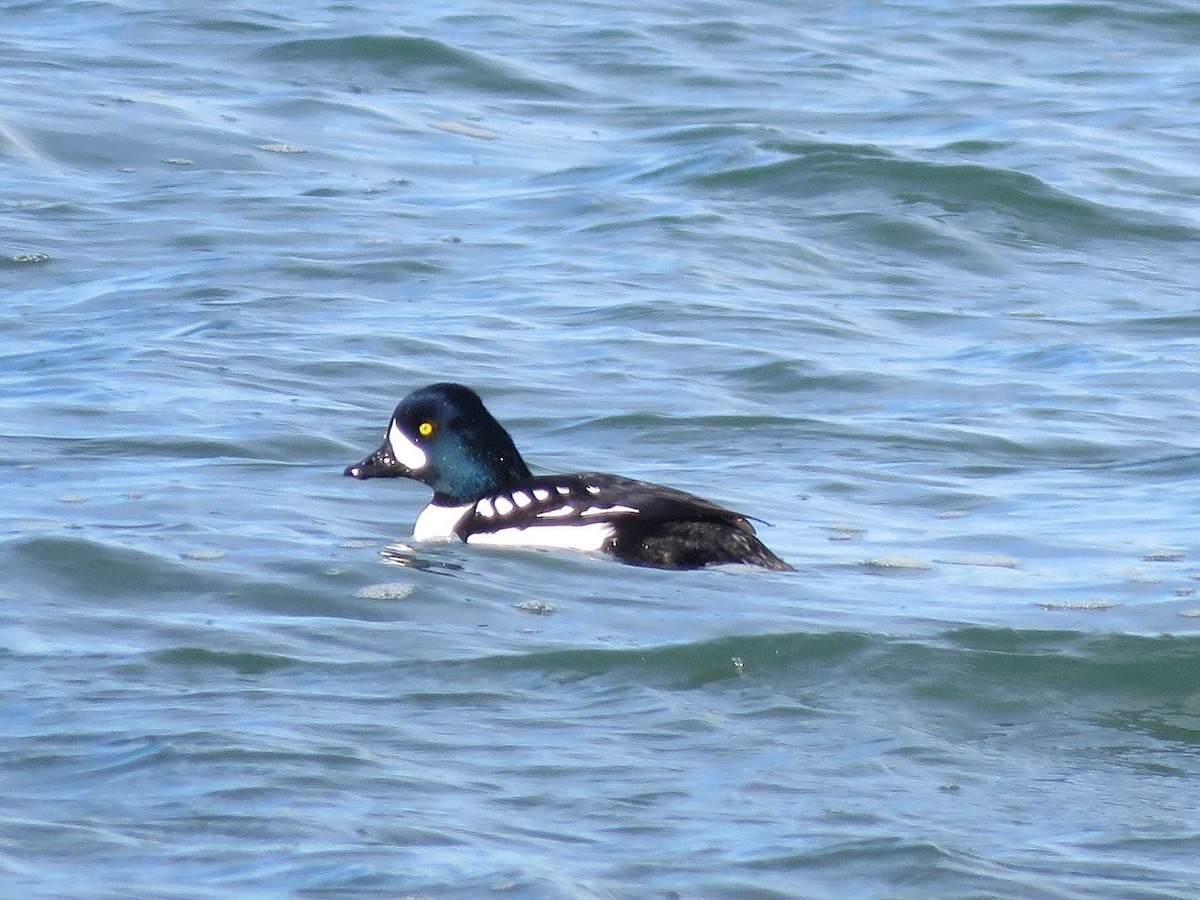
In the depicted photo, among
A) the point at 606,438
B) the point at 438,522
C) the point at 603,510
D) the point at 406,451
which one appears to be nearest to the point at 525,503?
the point at 438,522

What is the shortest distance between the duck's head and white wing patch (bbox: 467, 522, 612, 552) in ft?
1.00

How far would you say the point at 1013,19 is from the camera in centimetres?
2284

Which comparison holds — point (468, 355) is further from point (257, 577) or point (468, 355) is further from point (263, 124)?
point (263, 124)

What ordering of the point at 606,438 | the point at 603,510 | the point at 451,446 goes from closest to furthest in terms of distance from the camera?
1. the point at 603,510
2. the point at 451,446
3. the point at 606,438

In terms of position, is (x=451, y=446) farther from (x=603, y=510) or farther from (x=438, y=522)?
(x=603, y=510)

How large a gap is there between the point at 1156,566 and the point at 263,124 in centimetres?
1029

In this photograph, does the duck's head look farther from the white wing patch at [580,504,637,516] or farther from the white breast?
the white wing patch at [580,504,637,516]

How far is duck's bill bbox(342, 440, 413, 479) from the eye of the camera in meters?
9.54

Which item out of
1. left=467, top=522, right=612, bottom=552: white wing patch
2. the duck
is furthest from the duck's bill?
left=467, top=522, right=612, bottom=552: white wing patch

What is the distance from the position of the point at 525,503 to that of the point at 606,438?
1949 mm

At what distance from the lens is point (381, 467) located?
956 centimetres

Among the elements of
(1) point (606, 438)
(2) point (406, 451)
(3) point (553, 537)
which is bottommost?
(1) point (606, 438)

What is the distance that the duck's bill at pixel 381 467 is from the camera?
9.54 m

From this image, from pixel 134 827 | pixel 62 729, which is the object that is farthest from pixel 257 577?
pixel 134 827
